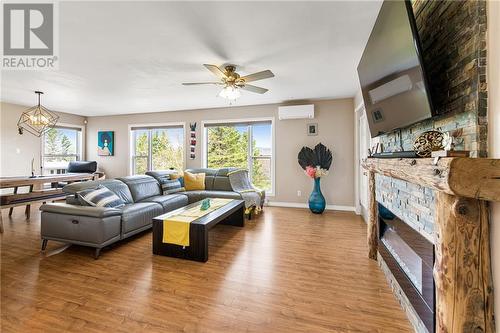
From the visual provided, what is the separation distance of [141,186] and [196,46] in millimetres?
2659

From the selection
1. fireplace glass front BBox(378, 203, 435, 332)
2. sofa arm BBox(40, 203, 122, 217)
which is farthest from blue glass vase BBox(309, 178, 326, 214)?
sofa arm BBox(40, 203, 122, 217)

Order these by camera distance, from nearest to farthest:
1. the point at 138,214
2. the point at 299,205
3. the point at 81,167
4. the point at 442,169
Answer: the point at 442,169, the point at 138,214, the point at 299,205, the point at 81,167

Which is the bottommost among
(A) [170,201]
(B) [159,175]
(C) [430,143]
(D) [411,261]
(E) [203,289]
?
(E) [203,289]

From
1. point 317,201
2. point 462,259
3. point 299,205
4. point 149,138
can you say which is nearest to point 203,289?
point 462,259

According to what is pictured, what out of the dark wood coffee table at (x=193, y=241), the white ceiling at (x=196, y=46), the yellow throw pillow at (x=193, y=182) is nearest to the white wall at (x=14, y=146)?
the white ceiling at (x=196, y=46)

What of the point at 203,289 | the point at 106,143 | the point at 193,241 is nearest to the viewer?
the point at 203,289

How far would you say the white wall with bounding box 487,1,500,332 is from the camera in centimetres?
98

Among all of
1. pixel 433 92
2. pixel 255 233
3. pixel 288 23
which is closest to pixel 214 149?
pixel 255 233

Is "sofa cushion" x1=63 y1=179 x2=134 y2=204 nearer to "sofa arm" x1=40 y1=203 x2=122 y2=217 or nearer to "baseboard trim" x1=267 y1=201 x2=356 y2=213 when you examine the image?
"sofa arm" x1=40 y1=203 x2=122 y2=217

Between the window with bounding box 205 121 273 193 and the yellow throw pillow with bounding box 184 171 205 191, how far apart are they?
1.08 metres

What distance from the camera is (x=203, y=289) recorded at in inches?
79.4

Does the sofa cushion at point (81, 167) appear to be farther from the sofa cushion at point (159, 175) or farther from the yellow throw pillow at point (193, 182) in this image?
the yellow throw pillow at point (193, 182)

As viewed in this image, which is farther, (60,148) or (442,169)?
(60,148)

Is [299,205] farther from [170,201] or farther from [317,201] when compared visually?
[170,201]
